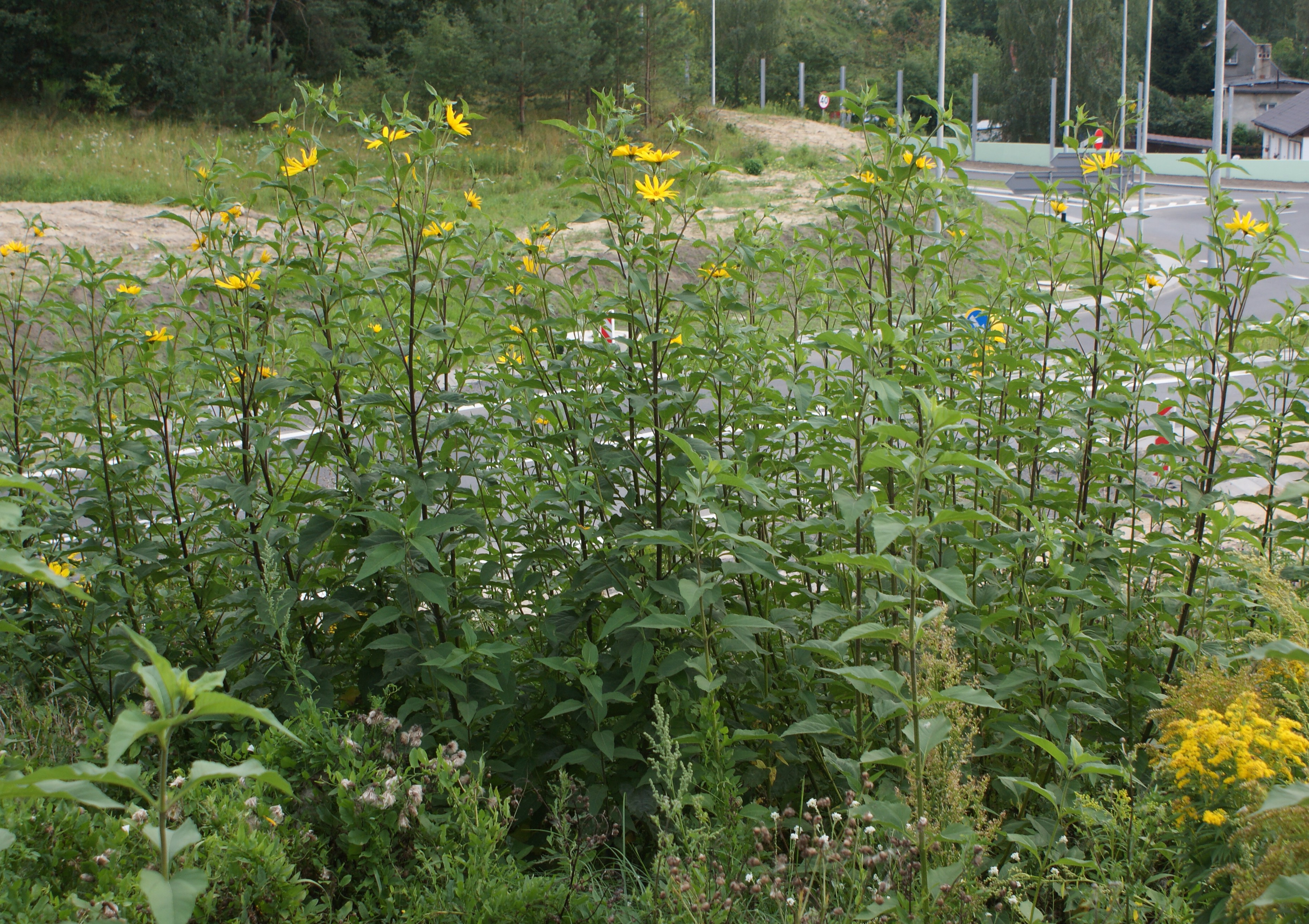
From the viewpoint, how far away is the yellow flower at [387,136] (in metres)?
2.24

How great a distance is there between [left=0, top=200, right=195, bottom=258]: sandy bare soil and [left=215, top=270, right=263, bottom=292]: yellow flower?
9.98m

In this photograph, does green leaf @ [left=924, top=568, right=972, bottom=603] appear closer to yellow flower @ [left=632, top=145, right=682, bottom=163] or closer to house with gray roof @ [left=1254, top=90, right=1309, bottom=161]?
yellow flower @ [left=632, top=145, right=682, bottom=163]

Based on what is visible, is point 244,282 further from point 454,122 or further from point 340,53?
point 340,53

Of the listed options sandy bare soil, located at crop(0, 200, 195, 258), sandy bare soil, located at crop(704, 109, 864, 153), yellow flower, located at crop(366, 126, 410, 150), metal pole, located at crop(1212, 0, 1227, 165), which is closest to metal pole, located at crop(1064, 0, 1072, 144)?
yellow flower, located at crop(366, 126, 410, 150)

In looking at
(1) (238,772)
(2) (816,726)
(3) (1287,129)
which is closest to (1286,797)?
(2) (816,726)

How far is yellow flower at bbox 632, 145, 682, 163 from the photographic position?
236cm

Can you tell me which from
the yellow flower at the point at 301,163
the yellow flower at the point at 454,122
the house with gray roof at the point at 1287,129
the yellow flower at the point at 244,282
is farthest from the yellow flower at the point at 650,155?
the house with gray roof at the point at 1287,129

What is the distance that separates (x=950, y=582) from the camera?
1595 mm

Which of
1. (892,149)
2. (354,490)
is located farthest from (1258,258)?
(354,490)

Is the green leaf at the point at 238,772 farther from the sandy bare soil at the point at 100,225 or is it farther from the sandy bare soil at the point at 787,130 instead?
the sandy bare soil at the point at 787,130

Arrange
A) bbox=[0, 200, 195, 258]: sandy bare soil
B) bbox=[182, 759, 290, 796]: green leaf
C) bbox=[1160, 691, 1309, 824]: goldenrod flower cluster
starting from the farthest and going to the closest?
bbox=[0, 200, 195, 258]: sandy bare soil
bbox=[1160, 691, 1309, 824]: goldenrod flower cluster
bbox=[182, 759, 290, 796]: green leaf

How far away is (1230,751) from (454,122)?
2.22 m

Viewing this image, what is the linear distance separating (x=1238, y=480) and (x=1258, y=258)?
509 centimetres

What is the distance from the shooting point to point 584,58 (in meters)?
26.9
